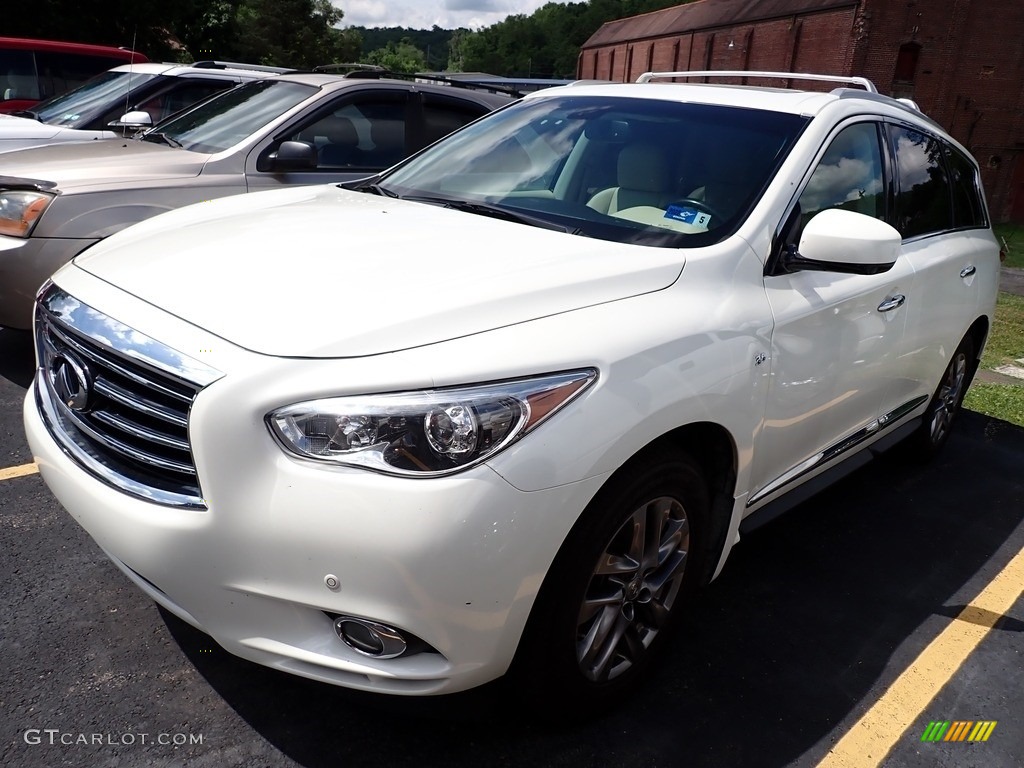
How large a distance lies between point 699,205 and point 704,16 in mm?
50422

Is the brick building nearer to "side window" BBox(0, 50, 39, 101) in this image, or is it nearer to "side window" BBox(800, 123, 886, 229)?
"side window" BBox(0, 50, 39, 101)

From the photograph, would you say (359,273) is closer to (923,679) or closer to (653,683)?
(653,683)

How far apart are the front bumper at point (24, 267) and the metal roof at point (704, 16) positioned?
120 feet

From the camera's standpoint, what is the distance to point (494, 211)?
2934mm

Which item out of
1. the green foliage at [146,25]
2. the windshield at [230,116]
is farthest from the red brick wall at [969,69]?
the windshield at [230,116]

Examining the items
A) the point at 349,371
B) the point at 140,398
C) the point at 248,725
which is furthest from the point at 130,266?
the point at 248,725

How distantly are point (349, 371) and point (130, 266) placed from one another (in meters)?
0.94

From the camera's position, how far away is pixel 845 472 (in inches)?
135

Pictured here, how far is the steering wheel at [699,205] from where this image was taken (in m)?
2.75

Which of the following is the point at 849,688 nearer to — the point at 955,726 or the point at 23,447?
the point at 955,726

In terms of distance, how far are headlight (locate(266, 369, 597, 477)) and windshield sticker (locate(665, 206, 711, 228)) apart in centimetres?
127

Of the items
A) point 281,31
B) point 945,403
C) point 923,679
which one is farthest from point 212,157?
point 281,31

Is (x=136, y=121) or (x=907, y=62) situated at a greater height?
(x=907, y=62)

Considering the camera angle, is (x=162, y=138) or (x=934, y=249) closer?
(x=934, y=249)
